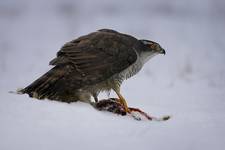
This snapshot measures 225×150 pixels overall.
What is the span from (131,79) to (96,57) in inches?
196

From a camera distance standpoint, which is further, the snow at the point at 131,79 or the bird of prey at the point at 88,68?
the bird of prey at the point at 88,68

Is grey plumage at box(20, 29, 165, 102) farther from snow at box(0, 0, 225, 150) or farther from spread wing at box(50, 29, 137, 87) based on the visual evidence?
snow at box(0, 0, 225, 150)

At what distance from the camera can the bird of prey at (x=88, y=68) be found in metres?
5.22

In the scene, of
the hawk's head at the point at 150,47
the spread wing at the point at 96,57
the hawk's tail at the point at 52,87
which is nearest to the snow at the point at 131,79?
the hawk's tail at the point at 52,87

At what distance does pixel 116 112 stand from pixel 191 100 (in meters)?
2.88

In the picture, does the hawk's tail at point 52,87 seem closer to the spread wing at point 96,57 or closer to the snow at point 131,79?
the spread wing at point 96,57

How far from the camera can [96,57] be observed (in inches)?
212

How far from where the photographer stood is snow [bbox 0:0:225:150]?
426 centimetres

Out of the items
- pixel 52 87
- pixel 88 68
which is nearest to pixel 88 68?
pixel 88 68

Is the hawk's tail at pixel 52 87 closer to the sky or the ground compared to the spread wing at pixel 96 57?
closer to the ground

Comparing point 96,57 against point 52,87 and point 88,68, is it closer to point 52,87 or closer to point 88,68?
point 88,68

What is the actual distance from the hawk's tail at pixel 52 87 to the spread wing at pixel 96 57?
61 millimetres

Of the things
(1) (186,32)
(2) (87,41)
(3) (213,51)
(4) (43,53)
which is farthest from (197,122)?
(1) (186,32)

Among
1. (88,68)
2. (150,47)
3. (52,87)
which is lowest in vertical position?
(52,87)
